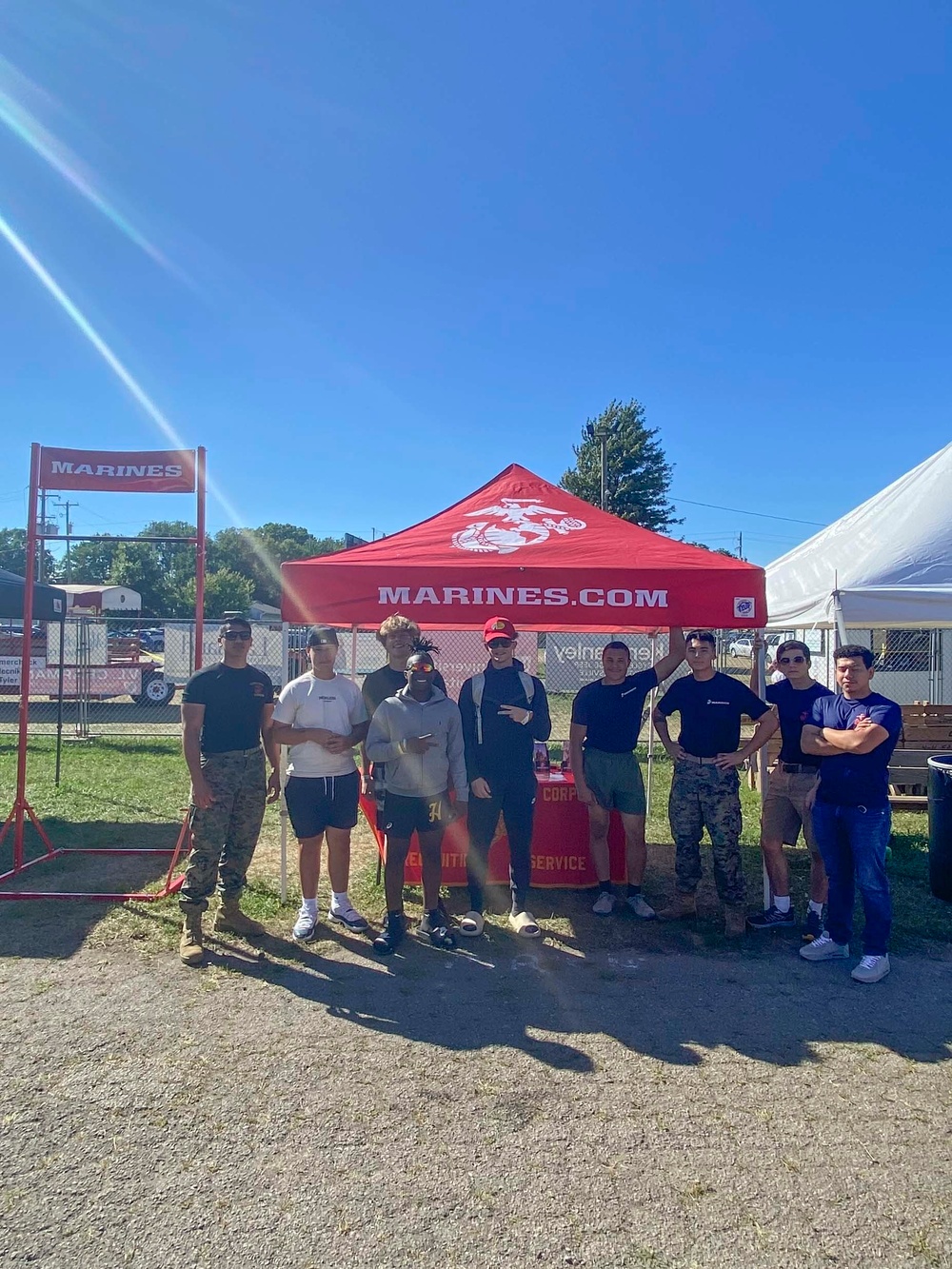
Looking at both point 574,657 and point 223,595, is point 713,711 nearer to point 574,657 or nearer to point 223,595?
point 574,657

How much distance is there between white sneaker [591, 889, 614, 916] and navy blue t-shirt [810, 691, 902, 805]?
1.59 meters

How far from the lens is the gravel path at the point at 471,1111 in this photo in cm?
252

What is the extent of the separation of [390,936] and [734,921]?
2.12m

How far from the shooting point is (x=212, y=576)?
48656 millimetres

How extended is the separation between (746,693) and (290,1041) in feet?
10.6

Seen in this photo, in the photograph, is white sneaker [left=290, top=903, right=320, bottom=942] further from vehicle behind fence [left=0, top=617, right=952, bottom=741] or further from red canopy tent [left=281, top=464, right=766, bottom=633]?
vehicle behind fence [left=0, top=617, right=952, bottom=741]

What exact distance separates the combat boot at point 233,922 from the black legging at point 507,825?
1.35 metres

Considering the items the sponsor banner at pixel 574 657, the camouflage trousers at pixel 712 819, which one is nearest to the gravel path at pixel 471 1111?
the camouflage trousers at pixel 712 819

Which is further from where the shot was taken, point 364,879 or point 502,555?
point 364,879

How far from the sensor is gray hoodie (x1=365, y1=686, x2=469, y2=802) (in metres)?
4.71

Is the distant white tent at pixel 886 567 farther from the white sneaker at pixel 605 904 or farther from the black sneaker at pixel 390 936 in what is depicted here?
the black sneaker at pixel 390 936

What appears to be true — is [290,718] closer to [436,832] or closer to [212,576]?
[436,832]

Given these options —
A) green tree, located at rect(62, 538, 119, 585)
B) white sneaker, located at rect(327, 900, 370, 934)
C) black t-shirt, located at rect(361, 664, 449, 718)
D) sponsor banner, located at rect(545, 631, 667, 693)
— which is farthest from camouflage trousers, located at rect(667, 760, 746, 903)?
green tree, located at rect(62, 538, 119, 585)

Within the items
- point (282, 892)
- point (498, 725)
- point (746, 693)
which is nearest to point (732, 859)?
point (746, 693)
